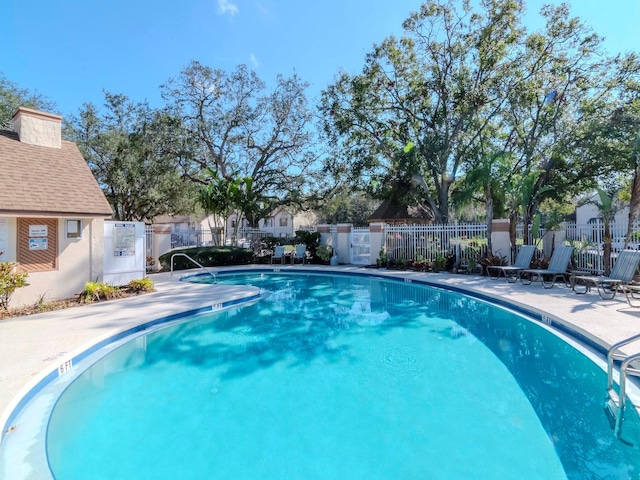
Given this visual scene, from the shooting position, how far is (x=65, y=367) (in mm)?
4953

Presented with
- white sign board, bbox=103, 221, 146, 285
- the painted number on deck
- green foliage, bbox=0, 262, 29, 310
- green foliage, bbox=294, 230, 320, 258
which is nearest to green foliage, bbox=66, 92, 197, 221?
green foliage, bbox=294, 230, 320, 258

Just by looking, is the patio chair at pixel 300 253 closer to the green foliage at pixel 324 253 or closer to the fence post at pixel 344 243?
the green foliage at pixel 324 253

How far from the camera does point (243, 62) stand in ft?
73.6

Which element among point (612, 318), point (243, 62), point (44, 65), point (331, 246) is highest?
point (243, 62)

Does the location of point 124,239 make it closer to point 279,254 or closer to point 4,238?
point 4,238

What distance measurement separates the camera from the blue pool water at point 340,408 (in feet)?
10.5

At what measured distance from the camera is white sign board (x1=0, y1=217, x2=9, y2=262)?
7.98 meters

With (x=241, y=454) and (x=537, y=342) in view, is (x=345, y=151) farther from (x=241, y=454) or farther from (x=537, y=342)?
(x=241, y=454)

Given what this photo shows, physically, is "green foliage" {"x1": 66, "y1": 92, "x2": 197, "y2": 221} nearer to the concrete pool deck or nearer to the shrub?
the shrub

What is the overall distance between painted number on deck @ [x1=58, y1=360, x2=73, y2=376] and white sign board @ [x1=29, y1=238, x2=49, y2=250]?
16.5ft

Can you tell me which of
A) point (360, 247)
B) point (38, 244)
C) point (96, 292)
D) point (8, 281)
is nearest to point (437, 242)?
point (360, 247)

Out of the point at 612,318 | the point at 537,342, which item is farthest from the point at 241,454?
the point at 612,318

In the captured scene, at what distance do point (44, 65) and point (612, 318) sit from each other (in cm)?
2413

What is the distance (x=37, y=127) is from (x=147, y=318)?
7.22 metres
